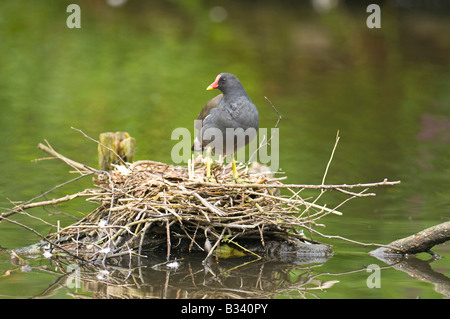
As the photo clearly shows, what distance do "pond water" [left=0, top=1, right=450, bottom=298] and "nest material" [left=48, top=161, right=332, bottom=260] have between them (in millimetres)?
207

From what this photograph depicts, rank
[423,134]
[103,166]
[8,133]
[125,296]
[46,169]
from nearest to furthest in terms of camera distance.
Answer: [125,296] < [103,166] < [46,169] < [8,133] < [423,134]

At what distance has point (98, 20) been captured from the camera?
19.3m

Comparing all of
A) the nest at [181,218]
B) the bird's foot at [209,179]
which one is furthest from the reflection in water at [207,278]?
the bird's foot at [209,179]

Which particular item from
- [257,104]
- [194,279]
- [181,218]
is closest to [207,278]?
[194,279]

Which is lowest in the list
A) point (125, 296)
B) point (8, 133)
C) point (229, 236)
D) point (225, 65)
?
point (125, 296)

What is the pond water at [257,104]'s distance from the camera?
4996 mm

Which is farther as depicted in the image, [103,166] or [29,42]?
[29,42]

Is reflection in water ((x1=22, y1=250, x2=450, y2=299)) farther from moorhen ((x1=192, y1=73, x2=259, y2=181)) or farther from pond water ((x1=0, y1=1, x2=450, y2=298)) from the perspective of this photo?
moorhen ((x1=192, y1=73, x2=259, y2=181))

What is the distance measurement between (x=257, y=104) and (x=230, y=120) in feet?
25.3

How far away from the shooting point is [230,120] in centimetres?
511

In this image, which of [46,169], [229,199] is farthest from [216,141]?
[46,169]

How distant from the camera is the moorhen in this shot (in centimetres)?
512

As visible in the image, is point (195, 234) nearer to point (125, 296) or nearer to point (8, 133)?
point (125, 296)

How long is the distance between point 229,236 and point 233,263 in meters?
0.24
